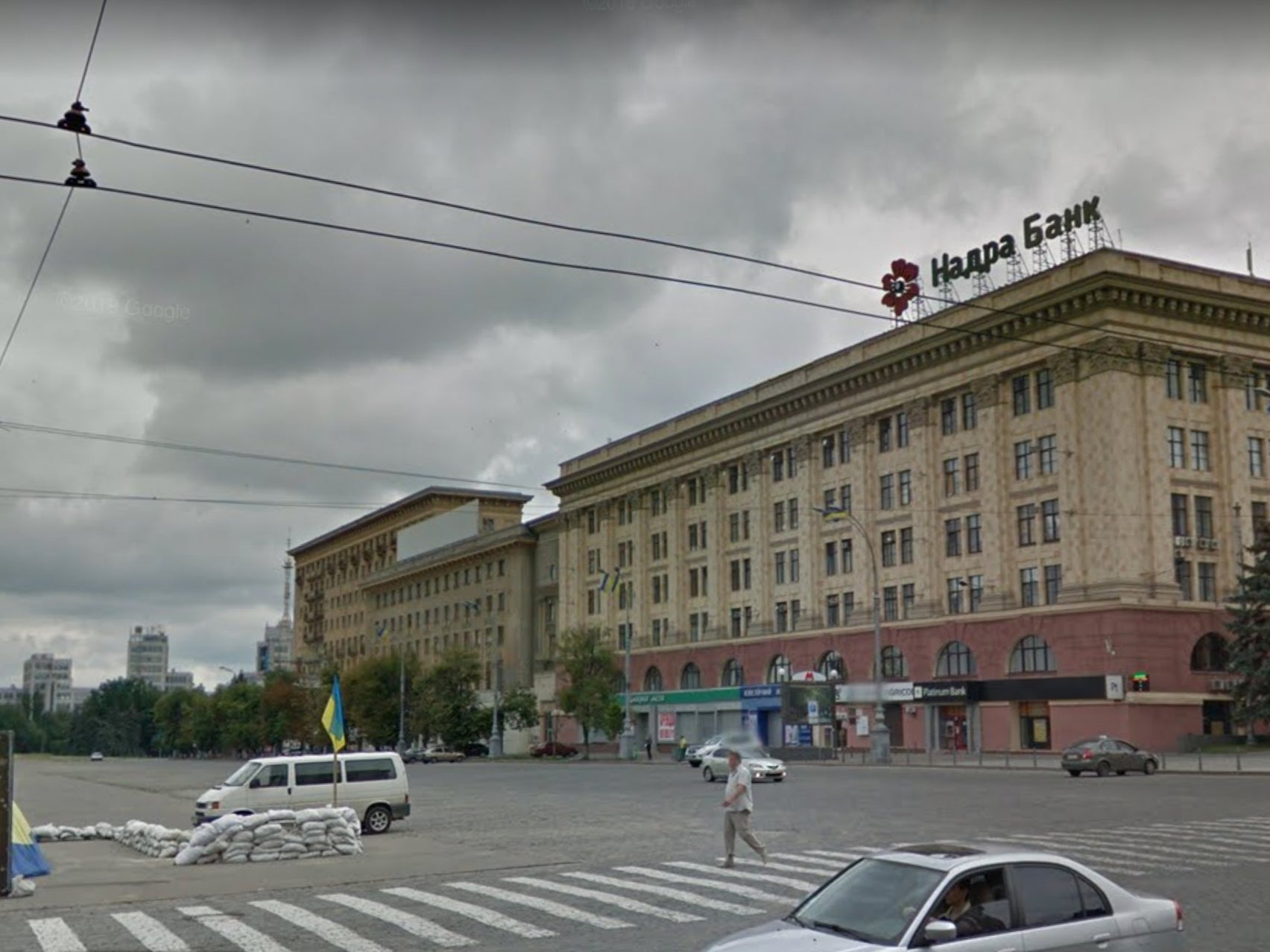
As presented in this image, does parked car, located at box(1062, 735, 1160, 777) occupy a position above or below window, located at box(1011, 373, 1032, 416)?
below

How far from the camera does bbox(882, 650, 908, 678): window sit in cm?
7112

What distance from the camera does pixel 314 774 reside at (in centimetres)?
2933

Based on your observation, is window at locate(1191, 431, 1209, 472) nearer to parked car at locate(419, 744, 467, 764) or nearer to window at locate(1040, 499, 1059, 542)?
window at locate(1040, 499, 1059, 542)

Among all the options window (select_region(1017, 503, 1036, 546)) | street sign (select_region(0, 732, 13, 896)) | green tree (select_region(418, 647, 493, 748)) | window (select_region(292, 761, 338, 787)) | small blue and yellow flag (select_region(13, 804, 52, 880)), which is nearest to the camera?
street sign (select_region(0, 732, 13, 896))

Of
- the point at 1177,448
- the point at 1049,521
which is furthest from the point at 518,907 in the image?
the point at 1177,448

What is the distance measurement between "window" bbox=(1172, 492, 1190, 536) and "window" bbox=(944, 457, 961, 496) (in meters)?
11.5

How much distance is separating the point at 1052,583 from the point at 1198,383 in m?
11.9

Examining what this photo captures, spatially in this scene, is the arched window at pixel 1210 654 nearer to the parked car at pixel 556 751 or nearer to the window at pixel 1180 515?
the window at pixel 1180 515

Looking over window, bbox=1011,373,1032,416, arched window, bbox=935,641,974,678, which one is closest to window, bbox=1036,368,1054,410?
window, bbox=1011,373,1032,416

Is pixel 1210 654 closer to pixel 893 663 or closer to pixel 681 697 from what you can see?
pixel 893 663

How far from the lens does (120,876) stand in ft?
71.1

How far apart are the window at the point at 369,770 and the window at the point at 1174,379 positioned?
4537cm

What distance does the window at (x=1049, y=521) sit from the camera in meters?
62.6

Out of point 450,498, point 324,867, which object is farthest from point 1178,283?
point 450,498
